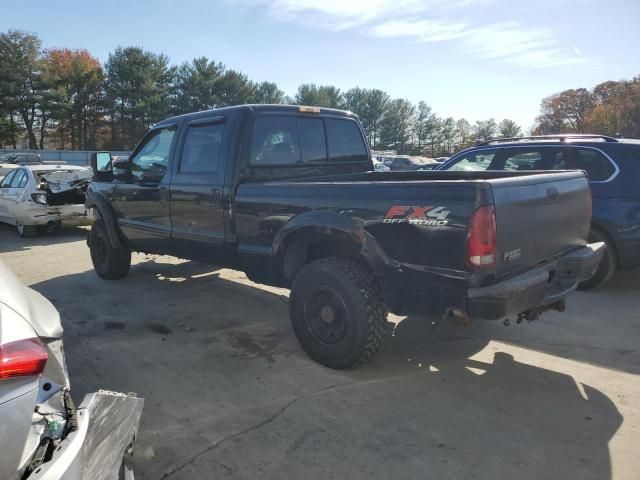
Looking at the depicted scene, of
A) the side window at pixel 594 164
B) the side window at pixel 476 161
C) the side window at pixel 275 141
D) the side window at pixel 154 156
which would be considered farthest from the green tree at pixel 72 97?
the side window at pixel 594 164

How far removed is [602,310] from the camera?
525 cm

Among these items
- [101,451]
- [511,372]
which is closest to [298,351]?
[511,372]

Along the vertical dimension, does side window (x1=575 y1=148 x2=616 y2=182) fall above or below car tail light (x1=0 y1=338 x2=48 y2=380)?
above

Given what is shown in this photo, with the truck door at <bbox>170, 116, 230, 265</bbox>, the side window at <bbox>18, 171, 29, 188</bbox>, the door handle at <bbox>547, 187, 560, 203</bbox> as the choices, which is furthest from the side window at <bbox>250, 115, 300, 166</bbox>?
the side window at <bbox>18, 171, 29, 188</bbox>

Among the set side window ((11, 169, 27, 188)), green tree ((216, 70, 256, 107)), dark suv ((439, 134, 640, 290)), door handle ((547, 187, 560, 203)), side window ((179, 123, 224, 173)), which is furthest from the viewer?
green tree ((216, 70, 256, 107))

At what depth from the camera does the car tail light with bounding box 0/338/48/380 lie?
158 cm

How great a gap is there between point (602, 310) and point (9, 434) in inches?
214

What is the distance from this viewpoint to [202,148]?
4871mm

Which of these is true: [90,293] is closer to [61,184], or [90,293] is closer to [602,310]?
[61,184]

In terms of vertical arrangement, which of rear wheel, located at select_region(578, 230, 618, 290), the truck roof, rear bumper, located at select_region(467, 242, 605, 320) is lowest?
rear wheel, located at select_region(578, 230, 618, 290)

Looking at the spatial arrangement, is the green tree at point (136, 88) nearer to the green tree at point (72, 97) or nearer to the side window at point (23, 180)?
the green tree at point (72, 97)

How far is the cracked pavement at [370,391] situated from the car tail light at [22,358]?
1.26 m

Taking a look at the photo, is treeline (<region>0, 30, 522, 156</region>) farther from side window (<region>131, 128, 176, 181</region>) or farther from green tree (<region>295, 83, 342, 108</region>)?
side window (<region>131, 128, 176, 181</region>)

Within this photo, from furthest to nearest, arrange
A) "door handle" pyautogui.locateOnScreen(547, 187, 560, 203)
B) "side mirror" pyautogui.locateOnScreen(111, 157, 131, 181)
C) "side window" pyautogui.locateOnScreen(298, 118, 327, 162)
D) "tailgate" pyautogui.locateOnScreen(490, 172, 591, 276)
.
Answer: "side mirror" pyautogui.locateOnScreen(111, 157, 131, 181) < "side window" pyautogui.locateOnScreen(298, 118, 327, 162) < "door handle" pyautogui.locateOnScreen(547, 187, 560, 203) < "tailgate" pyautogui.locateOnScreen(490, 172, 591, 276)
